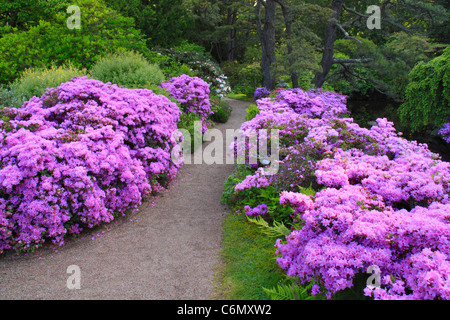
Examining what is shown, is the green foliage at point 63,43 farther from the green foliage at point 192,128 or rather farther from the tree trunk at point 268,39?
the tree trunk at point 268,39

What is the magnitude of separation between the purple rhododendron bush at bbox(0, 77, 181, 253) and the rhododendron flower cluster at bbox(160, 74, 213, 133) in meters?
3.28

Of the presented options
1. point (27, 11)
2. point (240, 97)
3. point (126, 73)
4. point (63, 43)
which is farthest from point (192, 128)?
point (27, 11)

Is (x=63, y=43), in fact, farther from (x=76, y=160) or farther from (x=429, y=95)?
(x=429, y=95)

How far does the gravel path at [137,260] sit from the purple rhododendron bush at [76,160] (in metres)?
0.24

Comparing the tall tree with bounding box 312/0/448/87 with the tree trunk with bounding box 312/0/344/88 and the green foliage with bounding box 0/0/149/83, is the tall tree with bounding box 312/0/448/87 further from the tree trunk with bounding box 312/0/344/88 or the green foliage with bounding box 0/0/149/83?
the green foliage with bounding box 0/0/149/83

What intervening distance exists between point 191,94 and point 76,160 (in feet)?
19.2

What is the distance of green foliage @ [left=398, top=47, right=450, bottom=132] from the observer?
846 centimetres

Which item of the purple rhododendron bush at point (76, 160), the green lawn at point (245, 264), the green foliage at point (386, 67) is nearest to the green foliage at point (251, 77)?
the green foliage at point (386, 67)

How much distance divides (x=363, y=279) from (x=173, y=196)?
4.13m

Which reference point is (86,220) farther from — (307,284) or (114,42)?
(114,42)

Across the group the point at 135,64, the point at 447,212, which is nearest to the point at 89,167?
the point at 447,212

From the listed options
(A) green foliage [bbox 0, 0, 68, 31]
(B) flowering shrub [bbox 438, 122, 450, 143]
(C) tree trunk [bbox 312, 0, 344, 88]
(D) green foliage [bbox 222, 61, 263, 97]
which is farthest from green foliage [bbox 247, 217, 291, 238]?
(D) green foliage [bbox 222, 61, 263, 97]

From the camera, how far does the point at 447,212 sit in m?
2.80

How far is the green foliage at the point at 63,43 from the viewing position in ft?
35.1
